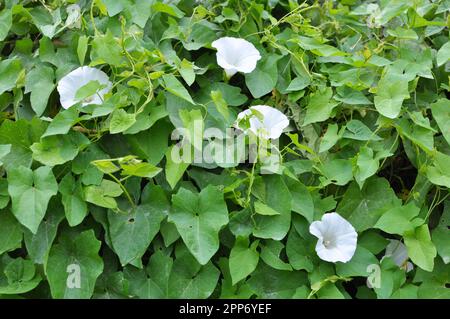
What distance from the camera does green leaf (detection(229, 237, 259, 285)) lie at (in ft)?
4.27

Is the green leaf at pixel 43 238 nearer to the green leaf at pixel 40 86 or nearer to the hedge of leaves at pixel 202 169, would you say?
the hedge of leaves at pixel 202 169

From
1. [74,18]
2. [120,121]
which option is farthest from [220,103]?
[74,18]

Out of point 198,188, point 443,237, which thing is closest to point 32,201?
point 198,188

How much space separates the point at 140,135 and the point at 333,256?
477mm

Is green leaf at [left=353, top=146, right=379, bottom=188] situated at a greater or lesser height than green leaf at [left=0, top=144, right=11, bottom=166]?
lesser

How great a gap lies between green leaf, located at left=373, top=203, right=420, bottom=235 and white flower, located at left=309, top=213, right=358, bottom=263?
0.06 m

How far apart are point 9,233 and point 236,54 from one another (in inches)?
26.0

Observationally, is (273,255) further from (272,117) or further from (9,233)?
(9,233)

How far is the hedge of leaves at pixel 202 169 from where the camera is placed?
1.32 m

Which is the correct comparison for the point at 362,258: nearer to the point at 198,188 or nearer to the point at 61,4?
the point at 198,188

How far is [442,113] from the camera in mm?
1454

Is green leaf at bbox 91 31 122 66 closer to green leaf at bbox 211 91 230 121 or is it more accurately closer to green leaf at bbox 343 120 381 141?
green leaf at bbox 211 91 230 121

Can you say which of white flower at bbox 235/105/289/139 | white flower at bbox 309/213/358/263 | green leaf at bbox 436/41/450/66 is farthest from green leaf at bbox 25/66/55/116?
green leaf at bbox 436/41/450/66

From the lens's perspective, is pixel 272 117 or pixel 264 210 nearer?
pixel 264 210
